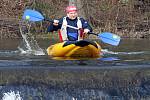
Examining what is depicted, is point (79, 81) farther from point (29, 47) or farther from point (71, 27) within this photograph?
point (29, 47)

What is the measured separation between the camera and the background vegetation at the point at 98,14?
1973cm

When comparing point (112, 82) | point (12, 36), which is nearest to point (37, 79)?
point (112, 82)

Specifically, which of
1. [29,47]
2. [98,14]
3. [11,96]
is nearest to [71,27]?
[29,47]

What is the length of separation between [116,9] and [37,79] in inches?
512

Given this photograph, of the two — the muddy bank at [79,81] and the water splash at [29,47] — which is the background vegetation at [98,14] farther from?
the muddy bank at [79,81]

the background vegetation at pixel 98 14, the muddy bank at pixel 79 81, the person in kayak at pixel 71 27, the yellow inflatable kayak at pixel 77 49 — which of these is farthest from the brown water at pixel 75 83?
the background vegetation at pixel 98 14

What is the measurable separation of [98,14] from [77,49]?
32.7 ft

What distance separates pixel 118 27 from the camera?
801 inches

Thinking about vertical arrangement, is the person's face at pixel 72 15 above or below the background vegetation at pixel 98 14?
above

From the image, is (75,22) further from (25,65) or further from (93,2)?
(93,2)

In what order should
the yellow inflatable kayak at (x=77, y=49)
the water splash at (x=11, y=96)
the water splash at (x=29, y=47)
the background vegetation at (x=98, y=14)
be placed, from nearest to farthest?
the water splash at (x=11, y=96), the yellow inflatable kayak at (x=77, y=49), the water splash at (x=29, y=47), the background vegetation at (x=98, y=14)

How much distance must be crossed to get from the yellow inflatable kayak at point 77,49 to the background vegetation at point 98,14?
7950 millimetres

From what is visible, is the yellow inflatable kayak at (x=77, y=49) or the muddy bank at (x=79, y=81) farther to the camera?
the yellow inflatable kayak at (x=77, y=49)

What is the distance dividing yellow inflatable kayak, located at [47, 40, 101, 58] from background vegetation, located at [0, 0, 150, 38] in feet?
26.1
